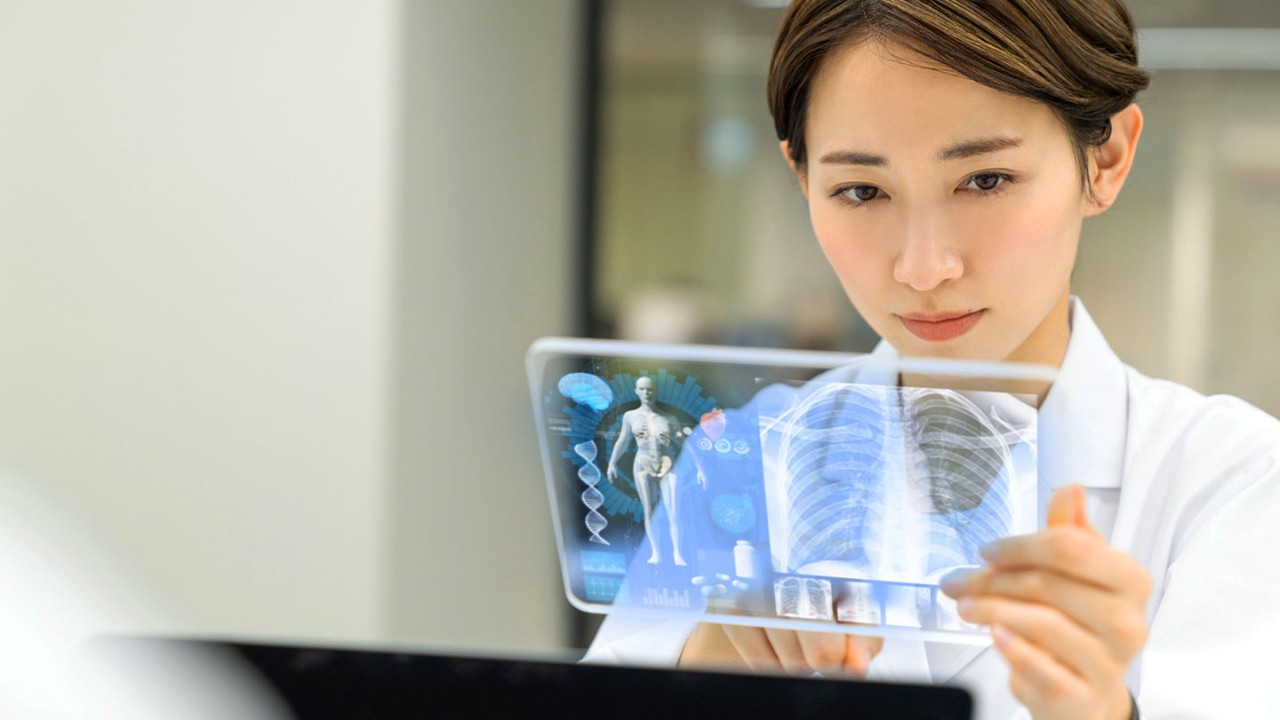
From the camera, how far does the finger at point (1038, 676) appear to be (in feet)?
1.76

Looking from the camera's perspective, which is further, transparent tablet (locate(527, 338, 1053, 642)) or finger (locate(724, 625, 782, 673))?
finger (locate(724, 625, 782, 673))

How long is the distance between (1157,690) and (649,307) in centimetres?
202

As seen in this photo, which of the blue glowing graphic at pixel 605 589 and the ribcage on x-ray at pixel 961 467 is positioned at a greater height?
the ribcage on x-ray at pixel 961 467

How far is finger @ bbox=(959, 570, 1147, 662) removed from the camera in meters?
0.53

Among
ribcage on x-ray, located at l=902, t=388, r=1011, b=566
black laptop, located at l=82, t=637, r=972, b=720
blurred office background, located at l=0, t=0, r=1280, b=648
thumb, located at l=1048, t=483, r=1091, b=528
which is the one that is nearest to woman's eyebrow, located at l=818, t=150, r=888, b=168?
ribcage on x-ray, located at l=902, t=388, r=1011, b=566

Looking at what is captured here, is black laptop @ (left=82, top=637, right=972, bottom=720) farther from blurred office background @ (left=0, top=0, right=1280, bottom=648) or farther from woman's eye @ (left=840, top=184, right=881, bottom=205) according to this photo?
blurred office background @ (left=0, top=0, right=1280, bottom=648)

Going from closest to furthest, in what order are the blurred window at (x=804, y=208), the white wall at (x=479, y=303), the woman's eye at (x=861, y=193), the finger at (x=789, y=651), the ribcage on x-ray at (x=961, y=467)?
the ribcage on x-ray at (x=961, y=467), the finger at (x=789, y=651), the woman's eye at (x=861, y=193), the white wall at (x=479, y=303), the blurred window at (x=804, y=208)

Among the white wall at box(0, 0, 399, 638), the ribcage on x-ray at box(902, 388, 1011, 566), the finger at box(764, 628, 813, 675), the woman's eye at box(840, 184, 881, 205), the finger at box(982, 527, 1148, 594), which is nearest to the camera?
the finger at box(982, 527, 1148, 594)

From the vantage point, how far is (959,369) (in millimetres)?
621

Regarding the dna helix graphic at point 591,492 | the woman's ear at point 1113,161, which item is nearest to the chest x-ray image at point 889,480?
the dna helix graphic at point 591,492

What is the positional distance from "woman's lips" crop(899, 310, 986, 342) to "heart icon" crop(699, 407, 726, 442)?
→ 0.82ft

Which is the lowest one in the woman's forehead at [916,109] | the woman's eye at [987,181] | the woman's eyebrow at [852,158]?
the woman's eye at [987,181]

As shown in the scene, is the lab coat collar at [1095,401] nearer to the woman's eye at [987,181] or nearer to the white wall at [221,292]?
the woman's eye at [987,181]

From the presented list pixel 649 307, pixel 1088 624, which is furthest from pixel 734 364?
pixel 649 307
